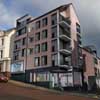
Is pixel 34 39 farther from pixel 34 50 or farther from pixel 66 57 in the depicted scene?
pixel 66 57

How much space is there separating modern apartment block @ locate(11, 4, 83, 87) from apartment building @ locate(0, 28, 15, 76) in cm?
160

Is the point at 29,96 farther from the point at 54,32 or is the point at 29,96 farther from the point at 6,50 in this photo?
the point at 6,50

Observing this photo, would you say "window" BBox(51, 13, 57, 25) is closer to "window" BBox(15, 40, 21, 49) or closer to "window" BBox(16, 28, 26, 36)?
"window" BBox(16, 28, 26, 36)

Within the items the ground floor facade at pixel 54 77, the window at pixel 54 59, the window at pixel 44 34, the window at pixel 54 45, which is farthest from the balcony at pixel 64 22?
the ground floor facade at pixel 54 77

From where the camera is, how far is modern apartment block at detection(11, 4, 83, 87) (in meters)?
61.9

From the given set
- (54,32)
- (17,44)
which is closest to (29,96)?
(54,32)

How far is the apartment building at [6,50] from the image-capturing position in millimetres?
73625

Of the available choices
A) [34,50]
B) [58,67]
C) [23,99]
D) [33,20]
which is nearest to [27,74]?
[34,50]

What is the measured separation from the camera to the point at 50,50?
6341 cm

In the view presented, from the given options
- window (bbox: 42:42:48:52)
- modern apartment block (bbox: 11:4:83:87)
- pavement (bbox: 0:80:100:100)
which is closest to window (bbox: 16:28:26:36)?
modern apartment block (bbox: 11:4:83:87)

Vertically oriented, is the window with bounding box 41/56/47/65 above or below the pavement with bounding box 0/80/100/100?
above

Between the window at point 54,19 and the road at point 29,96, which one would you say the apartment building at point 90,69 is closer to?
the window at point 54,19

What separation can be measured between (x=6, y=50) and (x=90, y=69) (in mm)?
33039

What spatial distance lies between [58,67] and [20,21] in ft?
75.9
